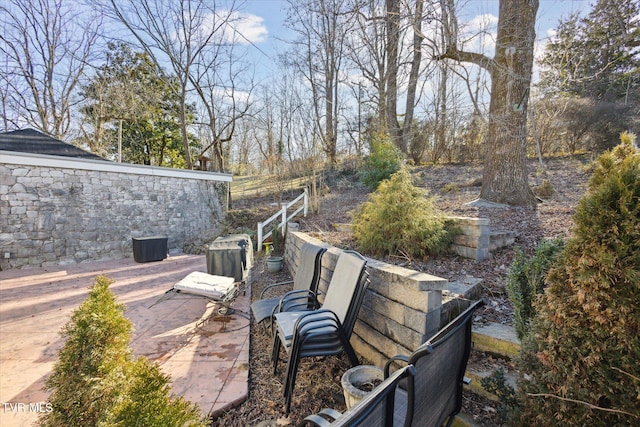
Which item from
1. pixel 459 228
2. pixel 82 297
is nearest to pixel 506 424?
pixel 459 228

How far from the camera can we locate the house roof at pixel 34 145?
25.4ft

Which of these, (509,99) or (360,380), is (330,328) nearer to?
(360,380)

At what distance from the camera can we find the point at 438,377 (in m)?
1.19

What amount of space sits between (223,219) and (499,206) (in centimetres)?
928

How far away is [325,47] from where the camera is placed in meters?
11.3

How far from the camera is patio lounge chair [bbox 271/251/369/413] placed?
6.38 feet

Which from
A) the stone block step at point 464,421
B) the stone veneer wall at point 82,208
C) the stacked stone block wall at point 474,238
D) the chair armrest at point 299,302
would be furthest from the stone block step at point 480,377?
the stone veneer wall at point 82,208

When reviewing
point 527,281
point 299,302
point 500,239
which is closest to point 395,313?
point 527,281

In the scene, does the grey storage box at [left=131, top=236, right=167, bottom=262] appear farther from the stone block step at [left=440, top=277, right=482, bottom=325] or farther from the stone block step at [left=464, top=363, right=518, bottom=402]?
the stone block step at [left=464, top=363, right=518, bottom=402]

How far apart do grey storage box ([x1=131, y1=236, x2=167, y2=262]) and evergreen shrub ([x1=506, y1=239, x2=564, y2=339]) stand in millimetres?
7821

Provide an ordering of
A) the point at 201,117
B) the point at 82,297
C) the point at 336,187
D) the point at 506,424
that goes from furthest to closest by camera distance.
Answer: the point at 201,117
the point at 336,187
the point at 82,297
the point at 506,424

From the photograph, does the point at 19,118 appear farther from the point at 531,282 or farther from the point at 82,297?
the point at 531,282

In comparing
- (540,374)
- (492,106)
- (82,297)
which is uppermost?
(492,106)

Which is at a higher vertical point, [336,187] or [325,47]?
[325,47]
